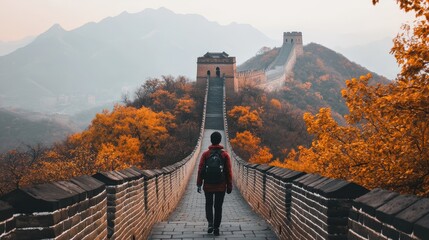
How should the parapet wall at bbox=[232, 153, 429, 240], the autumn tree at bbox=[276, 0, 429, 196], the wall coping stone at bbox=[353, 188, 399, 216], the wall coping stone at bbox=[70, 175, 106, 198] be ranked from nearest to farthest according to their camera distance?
the parapet wall at bbox=[232, 153, 429, 240] < the wall coping stone at bbox=[353, 188, 399, 216] < the wall coping stone at bbox=[70, 175, 106, 198] < the autumn tree at bbox=[276, 0, 429, 196]

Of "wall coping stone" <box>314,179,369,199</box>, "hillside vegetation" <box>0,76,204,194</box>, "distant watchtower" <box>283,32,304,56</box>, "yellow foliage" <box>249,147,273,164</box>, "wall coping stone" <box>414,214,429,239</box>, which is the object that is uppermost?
"distant watchtower" <box>283,32,304,56</box>

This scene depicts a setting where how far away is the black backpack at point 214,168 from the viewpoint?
906 centimetres

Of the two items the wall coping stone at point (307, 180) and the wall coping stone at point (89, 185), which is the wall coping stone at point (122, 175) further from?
the wall coping stone at point (307, 180)

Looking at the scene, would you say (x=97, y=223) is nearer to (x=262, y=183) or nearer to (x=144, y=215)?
(x=144, y=215)

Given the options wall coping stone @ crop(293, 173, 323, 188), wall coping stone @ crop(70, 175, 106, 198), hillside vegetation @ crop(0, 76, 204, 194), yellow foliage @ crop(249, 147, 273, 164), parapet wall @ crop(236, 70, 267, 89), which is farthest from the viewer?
parapet wall @ crop(236, 70, 267, 89)

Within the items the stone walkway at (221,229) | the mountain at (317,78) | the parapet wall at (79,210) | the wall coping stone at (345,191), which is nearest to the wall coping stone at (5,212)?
the parapet wall at (79,210)

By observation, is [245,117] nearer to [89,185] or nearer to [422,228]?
[89,185]

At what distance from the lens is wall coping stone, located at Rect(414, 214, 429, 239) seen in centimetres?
282

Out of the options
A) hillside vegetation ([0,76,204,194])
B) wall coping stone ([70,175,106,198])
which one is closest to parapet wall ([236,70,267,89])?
hillside vegetation ([0,76,204,194])

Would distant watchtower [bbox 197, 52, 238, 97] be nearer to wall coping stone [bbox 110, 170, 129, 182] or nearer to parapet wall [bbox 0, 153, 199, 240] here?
parapet wall [bbox 0, 153, 199, 240]

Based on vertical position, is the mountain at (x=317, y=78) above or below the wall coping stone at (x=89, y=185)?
above

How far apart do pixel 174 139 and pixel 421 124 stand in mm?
47270

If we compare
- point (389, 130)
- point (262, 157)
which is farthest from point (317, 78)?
point (389, 130)

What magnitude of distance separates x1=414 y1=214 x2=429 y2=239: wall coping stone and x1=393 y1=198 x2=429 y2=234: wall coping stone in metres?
0.05
